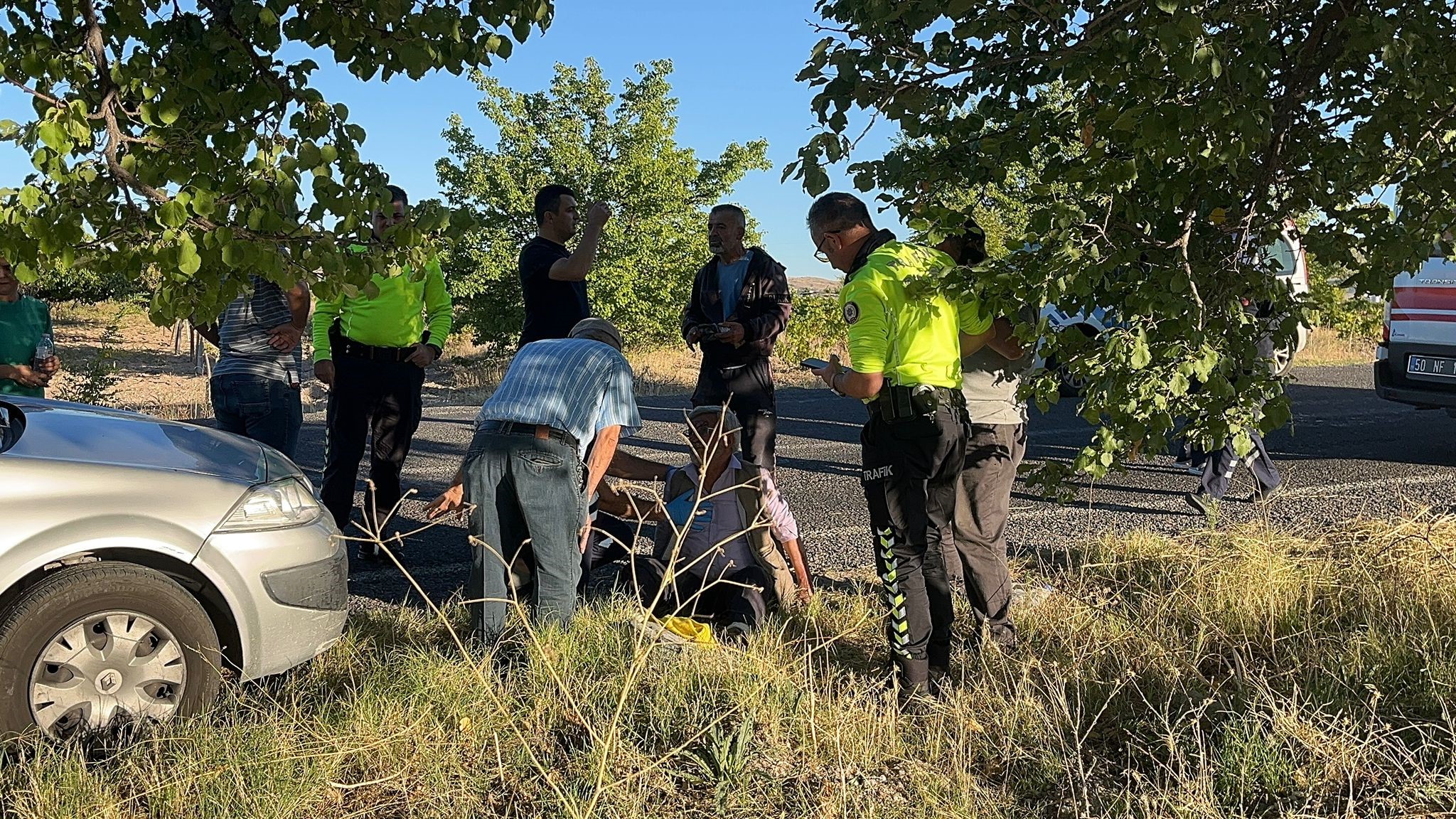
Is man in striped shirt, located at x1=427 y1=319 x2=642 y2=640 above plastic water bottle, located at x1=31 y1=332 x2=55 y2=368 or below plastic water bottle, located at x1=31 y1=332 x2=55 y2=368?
below

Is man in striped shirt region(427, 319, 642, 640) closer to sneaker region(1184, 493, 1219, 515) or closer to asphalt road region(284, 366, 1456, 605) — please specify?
asphalt road region(284, 366, 1456, 605)

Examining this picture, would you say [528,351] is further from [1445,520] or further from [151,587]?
[1445,520]

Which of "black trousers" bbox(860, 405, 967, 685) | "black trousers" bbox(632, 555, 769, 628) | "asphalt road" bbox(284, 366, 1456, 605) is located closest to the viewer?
"black trousers" bbox(860, 405, 967, 685)

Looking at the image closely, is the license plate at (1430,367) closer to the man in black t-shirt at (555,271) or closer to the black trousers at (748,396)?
the black trousers at (748,396)

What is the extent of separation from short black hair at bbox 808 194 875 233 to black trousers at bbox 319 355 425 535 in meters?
2.75

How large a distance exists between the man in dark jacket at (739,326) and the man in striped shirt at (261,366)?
2022mm

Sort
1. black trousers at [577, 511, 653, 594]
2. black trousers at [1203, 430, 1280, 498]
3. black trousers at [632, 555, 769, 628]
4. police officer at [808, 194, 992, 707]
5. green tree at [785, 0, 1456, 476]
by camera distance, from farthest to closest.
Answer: black trousers at [1203, 430, 1280, 498] < black trousers at [577, 511, 653, 594] < black trousers at [632, 555, 769, 628] < police officer at [808, 194, 992, 707] < green tree at [785, 0, 1456, 476]

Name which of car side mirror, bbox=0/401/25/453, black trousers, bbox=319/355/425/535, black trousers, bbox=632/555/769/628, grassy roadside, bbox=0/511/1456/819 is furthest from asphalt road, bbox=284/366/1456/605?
car side mirror, bbox=0/401/25/453

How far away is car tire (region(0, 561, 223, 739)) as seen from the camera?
3229 millimetres

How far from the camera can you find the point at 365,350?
5.90m

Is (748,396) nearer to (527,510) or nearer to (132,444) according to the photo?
(527,510)

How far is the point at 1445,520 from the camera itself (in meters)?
5.30

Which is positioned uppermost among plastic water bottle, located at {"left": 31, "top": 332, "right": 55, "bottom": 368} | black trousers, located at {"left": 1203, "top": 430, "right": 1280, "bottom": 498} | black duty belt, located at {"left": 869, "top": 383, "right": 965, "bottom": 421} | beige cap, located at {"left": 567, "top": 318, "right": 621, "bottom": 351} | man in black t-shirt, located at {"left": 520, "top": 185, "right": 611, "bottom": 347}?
man in black t-shirt, located at {"left": 520, "top": 185, "right": 611, "bottom": 347}

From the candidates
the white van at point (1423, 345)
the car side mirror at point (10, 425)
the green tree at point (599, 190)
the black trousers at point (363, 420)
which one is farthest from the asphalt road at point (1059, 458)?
the green tree at point (599, 190)
